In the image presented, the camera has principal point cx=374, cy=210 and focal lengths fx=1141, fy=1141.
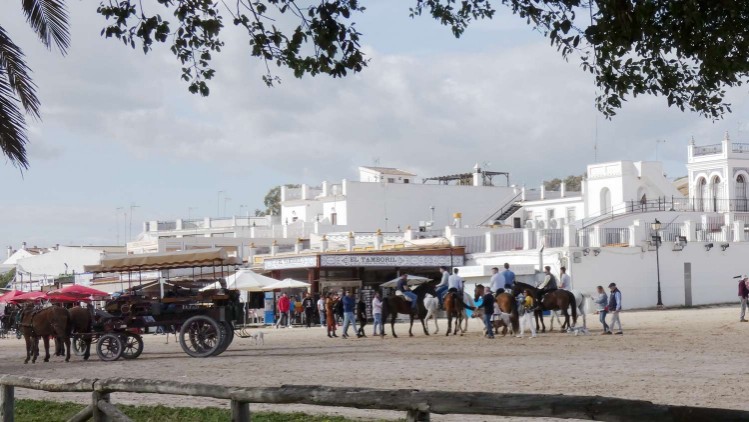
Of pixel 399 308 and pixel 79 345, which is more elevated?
pixel 399 308

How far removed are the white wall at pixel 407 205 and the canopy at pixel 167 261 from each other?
50509 mm

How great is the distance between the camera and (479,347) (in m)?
27.1

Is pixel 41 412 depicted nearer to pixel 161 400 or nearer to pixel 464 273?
pixel 161 400

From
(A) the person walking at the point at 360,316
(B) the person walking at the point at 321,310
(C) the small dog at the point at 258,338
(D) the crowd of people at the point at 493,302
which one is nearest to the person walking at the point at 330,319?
(D) the crowd of people at the point at 493,302

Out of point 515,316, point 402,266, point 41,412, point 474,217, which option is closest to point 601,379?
point 41,412

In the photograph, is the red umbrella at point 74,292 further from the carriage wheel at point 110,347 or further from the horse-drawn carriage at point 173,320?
the carriage wheel at point 110,347

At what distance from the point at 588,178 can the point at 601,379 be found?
57698mm

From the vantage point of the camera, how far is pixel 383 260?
171 feet

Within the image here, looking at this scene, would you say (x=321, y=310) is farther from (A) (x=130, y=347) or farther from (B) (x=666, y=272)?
(A) (x=130, y=347)

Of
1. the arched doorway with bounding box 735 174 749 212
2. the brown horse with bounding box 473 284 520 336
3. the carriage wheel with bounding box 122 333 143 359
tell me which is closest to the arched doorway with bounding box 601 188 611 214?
the arched doorway with bounding box 735 174 749 212

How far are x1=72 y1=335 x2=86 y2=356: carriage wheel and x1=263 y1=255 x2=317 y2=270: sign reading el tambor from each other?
22.8 metres

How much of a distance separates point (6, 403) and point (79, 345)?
18755 millimetres

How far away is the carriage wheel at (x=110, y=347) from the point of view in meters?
25.9

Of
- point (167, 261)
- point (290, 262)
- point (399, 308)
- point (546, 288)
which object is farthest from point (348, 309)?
point (290, 262)
